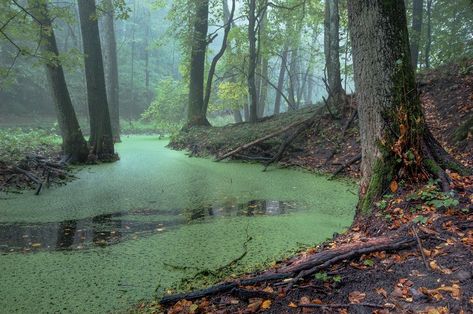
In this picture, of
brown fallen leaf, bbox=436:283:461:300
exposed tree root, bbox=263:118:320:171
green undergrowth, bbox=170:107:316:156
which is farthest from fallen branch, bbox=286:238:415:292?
green undergrowth, bbox=170:107:316:156

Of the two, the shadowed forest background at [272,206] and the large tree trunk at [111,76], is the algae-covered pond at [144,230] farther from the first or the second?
the large tree trunk at [111,76]

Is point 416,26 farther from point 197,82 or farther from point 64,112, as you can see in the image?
point 64,112

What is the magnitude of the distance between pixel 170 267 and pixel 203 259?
298 millimetres

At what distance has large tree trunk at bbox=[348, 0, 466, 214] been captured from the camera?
3027mm

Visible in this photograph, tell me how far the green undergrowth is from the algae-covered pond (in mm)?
1897

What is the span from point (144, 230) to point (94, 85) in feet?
19.0

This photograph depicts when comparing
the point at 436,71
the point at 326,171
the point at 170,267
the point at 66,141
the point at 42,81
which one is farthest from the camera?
the point at 42,81

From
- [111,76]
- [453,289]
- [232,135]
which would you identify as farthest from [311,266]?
[111,76]

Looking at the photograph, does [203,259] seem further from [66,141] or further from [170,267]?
[66,141]

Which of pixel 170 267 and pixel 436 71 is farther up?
pixel 436 71

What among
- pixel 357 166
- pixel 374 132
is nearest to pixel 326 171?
pixel 357 166

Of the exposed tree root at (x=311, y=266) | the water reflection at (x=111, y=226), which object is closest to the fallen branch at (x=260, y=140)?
the water reflection at (x=111, y=226)

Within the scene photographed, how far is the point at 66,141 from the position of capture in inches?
309

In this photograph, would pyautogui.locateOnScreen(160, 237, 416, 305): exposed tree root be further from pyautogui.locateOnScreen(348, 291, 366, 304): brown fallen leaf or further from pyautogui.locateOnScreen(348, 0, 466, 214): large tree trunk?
pyautogui.locateOnScreen(348, 0, 466, 214): large tree trunk
